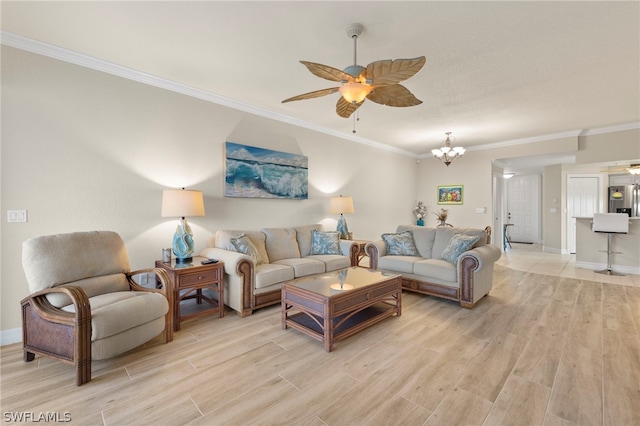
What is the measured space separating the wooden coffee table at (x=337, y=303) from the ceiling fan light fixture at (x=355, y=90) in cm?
168

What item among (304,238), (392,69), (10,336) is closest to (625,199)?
(304,238)

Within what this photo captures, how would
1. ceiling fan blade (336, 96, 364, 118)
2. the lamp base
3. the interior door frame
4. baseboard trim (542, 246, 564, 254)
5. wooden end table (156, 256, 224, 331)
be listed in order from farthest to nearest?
baseboard trim (542, 246, 564, 254) → the interior door frame → the lamp base → wooden end table (156, 256, 224, 331) → ceiling fan blade (336, 96, 364, 118)

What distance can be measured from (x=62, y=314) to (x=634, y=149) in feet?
26.5

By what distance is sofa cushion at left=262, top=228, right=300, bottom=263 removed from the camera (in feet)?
13.4

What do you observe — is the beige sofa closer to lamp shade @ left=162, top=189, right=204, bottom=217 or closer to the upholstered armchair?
lamp shade @ left=162, top=189, right=204, bottom=217

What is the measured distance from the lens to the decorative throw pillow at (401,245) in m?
4.44

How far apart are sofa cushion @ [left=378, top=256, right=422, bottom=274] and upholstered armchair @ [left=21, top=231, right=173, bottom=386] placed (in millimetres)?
2924

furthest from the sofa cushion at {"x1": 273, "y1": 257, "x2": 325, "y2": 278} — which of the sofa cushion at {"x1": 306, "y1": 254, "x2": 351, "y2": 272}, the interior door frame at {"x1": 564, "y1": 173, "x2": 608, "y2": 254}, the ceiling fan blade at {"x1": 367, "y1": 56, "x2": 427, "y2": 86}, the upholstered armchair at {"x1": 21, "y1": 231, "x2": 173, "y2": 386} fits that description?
the interior door frame at {"x1": 564, "y1": 173, "x2": 608, "y2": 254}

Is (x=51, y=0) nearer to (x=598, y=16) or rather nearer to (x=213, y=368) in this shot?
(x=213, y=368)

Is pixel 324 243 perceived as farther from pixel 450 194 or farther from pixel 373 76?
pixel 450 194

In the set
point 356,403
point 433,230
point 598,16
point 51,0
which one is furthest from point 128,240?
point 598,16

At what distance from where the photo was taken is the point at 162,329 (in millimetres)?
2469

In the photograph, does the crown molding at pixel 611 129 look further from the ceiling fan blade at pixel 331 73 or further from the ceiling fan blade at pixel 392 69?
the ceiling fan blade at pixel 331 73

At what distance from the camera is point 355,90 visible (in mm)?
2199
